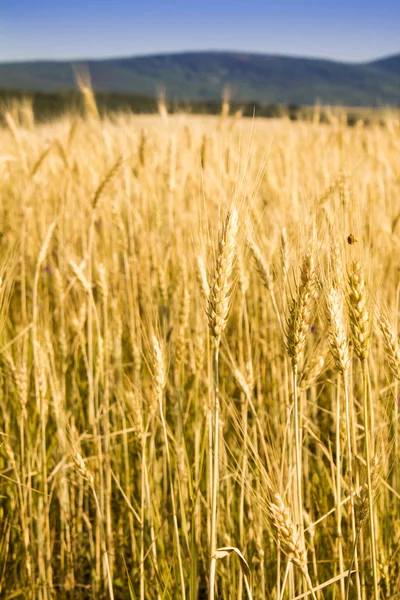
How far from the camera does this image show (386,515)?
1.45 meters

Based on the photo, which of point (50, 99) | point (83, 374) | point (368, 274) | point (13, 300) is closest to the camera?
point (368, 274)

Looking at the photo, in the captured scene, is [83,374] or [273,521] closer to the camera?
[273,521]

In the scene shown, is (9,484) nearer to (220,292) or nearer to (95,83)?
(220,292)

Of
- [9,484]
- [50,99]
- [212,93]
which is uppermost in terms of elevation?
[212,93]

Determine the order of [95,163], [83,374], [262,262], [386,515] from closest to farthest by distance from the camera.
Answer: [262,262], [386,515], [83,374], [95,163]

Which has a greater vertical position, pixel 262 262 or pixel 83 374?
pixel 262 262

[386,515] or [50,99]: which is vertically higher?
[50,99]

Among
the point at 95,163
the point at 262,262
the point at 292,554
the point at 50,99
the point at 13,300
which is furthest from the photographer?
the point at 50,99

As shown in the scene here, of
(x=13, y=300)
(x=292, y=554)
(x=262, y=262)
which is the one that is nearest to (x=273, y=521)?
(x=292, y=554)

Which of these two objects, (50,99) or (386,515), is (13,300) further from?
(50,99)

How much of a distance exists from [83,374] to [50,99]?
139ft

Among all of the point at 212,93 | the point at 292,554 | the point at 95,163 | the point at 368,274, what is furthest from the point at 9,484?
the point at 212,93

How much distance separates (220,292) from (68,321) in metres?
1.61

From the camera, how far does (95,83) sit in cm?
19562
